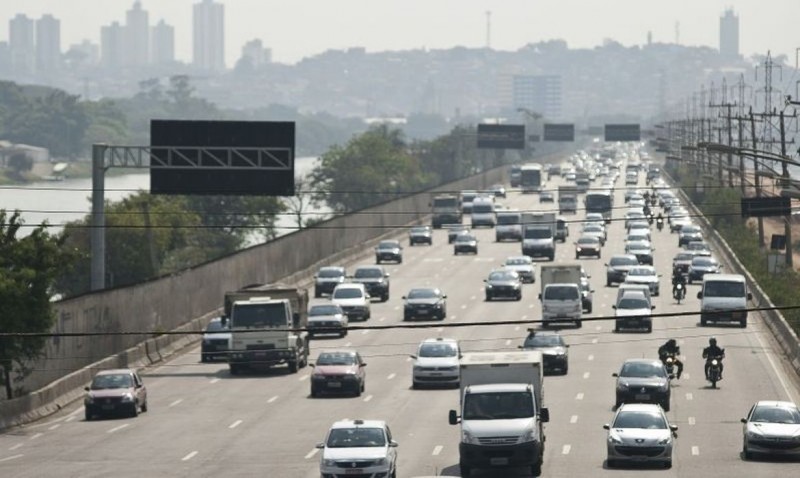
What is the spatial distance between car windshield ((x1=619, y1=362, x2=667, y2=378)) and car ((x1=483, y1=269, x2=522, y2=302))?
3428 centimetres

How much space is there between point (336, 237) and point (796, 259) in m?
45.0

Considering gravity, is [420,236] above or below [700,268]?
above

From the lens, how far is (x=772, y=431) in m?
39.3

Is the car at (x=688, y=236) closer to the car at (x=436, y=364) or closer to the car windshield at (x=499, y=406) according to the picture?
the car at (x=436, y=364)

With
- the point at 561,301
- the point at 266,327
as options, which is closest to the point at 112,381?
the point at 266,327

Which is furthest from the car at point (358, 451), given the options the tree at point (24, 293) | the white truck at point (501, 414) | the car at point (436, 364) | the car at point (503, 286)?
the car at point (503, 286)

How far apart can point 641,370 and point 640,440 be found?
11.0 metres

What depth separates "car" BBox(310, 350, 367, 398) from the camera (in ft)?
175

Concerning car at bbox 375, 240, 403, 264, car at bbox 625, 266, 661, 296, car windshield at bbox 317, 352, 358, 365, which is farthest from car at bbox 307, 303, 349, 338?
car at bbox 375, 240, 403, 264

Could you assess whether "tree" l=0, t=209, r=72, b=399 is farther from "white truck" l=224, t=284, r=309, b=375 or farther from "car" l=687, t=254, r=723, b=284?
"car" l=687, t=254, r=723, b=284

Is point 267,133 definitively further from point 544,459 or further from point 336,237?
point 336,237

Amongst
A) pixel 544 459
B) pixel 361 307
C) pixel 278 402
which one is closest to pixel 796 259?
pixel 361 307

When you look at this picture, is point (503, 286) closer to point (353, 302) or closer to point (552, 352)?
point (353, 302)

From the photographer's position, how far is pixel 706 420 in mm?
46781
